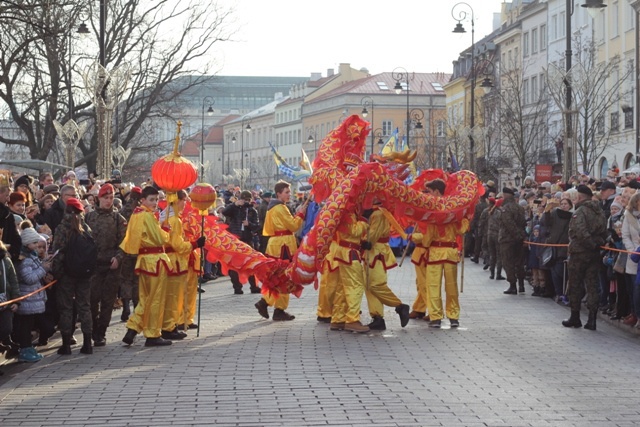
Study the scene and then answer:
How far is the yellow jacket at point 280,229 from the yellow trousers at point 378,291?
188 centimetres

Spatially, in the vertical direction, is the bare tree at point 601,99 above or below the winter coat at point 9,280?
above

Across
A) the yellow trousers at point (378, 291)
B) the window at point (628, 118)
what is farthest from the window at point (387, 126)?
the yellow trousers at point (378, 291)

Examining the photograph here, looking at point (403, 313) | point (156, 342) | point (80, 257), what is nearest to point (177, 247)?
point (156, 342)

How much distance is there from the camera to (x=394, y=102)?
371ft

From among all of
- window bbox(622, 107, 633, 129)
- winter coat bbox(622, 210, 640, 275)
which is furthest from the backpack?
window bbox(622, 107, 633, 129)

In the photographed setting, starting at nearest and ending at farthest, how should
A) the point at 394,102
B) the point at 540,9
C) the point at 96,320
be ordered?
the point at 96,320
the point at 540,9
the point at 394,102

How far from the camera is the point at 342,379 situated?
11.2 metres

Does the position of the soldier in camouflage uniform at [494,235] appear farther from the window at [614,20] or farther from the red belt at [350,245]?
the window at [614,20]

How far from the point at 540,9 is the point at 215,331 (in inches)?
2317

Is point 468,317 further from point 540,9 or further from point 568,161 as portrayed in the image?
point 540,9

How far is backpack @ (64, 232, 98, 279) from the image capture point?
43.5 ft

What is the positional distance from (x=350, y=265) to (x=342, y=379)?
13.3 ft

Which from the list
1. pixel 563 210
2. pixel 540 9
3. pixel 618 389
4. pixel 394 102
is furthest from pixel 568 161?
pixel 394 102

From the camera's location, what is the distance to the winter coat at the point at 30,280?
12.7m
